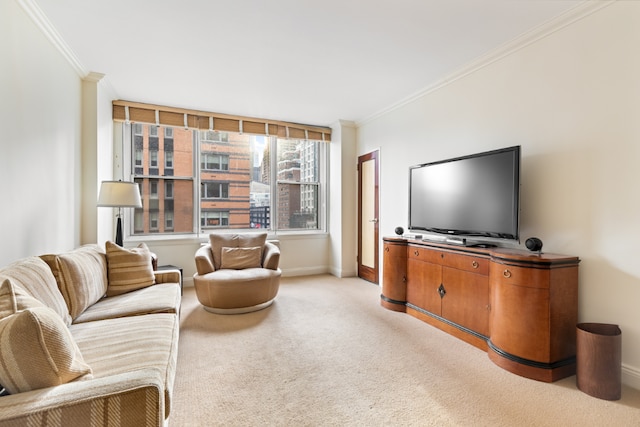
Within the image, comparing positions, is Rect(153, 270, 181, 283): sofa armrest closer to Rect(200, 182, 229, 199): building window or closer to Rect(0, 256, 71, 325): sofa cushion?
Rect(0, 256, 71, 325): sofa cushion

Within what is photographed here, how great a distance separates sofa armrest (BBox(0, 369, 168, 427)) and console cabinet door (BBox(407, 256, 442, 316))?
8.49ft

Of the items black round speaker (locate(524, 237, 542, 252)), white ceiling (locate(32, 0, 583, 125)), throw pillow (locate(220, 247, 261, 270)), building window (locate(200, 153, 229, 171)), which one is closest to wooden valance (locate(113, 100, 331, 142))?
white ceiling (locate(32, 0, 583, 125))

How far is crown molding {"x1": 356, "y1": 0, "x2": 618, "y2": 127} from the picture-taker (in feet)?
7.21

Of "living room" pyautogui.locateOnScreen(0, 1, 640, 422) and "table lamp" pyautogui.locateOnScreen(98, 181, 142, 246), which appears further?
"table lamp" pyautogui.locateOnScreen(98, 181, 142, 246)

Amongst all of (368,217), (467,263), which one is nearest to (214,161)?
(368,217)

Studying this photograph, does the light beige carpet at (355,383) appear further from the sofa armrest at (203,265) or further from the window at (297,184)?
the window at (297,184)

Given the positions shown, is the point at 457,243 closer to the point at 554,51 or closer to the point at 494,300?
the point at 494,300

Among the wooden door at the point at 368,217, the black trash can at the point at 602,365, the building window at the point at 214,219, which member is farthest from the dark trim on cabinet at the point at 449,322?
the building window at the point at 214,219

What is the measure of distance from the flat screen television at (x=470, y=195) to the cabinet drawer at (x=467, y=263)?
0.24 m

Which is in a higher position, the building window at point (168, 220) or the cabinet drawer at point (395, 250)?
the building window at point (168, 220)

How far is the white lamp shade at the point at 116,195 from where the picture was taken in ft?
10.5

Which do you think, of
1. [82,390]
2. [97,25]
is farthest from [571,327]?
[97,25]

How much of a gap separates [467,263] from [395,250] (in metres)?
0.90

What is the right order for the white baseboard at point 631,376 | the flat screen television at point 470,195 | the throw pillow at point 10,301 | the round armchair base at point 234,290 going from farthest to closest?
the round armchair base at point 234,290, the flat screen television at point 470,195, the white baseboard at point 631,376, the throw pillow at point 10,301
